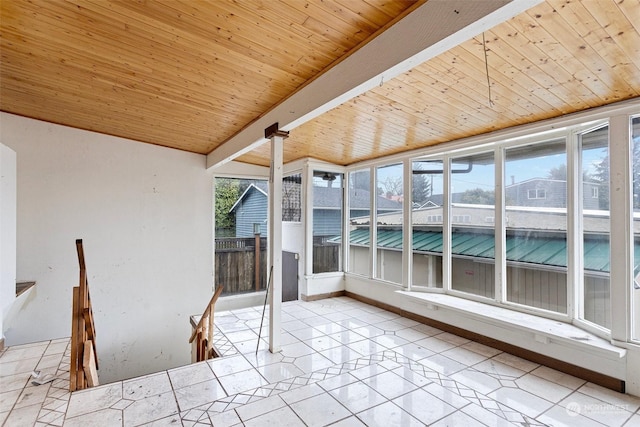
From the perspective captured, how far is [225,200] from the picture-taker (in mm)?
5594

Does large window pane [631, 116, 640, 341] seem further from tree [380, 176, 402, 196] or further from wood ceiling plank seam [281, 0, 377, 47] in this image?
tree [380, 176, 402, 196]

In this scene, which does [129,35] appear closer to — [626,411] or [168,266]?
[168,266]

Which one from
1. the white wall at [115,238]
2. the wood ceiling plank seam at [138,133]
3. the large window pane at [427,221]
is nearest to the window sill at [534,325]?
the large window pane at [427,221]

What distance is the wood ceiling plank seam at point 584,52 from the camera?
1.56 m

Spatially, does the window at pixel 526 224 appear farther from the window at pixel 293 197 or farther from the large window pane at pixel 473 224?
the window at pixel 293 197

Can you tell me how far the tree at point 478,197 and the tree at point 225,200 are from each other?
388cm

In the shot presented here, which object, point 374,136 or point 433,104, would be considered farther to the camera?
point 374,136

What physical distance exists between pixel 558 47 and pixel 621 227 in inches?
63.0

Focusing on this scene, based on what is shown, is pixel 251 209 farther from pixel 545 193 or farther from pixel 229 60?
pixel 545 193

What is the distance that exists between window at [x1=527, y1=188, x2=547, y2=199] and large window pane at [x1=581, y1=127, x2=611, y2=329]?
0.33m


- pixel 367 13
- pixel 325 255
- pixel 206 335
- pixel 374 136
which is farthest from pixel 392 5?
pixel 325 255

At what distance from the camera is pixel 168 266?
4.90 m

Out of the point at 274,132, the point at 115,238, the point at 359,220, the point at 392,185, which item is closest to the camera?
the point at 274,132

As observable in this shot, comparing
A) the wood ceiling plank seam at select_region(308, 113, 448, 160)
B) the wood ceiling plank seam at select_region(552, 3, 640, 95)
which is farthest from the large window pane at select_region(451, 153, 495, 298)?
the wood ceiling plank seam at select_region(552, 3, 640, 95)
